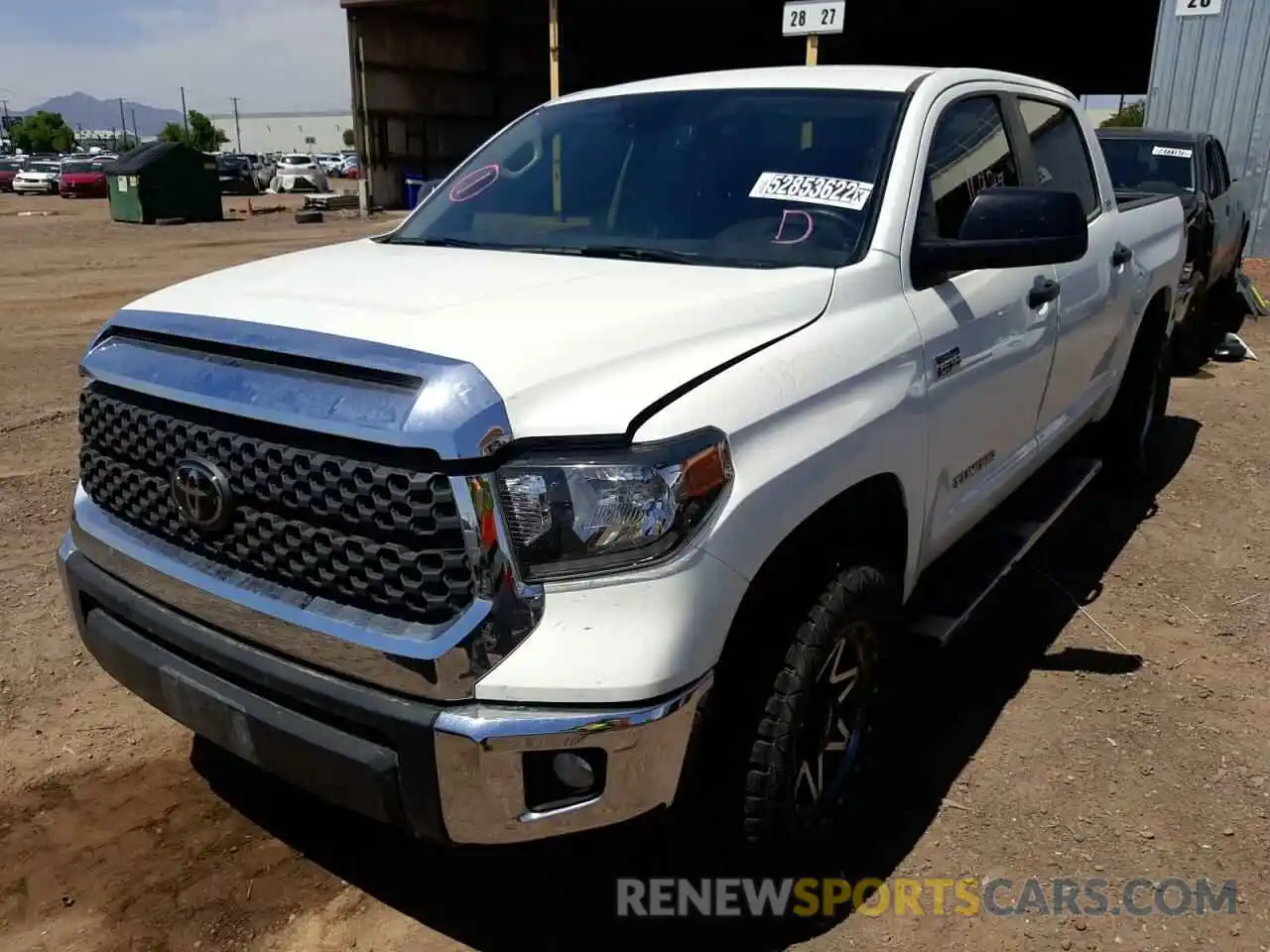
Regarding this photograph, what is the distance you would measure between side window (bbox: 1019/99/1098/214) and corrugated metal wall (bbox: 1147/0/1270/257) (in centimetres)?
926

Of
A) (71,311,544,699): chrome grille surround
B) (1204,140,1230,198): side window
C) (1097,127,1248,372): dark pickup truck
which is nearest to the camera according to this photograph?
(71,311,544,699): chrome grille surround

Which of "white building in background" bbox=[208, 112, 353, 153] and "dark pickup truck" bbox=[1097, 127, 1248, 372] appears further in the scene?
"white building in background" bbox=[208, 112, 353, 153]

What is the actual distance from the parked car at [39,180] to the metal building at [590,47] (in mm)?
20484

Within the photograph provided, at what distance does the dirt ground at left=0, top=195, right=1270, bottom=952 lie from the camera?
101 inches

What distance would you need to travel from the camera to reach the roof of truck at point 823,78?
3260 millimetres

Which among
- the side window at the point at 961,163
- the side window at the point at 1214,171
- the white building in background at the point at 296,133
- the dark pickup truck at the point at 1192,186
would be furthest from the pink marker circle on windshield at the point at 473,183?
the white building in background at the point at 296,133

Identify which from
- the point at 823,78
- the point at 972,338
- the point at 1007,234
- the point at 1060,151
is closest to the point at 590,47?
the point at 1060,151

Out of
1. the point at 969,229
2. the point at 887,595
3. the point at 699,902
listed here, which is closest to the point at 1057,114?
the point at 969,229

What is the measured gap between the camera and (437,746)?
1955 mm

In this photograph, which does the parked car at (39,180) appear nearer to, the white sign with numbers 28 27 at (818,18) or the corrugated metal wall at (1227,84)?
the white sign with numbers 28 27 at (818,18)

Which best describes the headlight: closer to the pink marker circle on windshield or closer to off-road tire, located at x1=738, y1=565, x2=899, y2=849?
off-road tire, located at x1=738, y1=565, x2=899, y2=849

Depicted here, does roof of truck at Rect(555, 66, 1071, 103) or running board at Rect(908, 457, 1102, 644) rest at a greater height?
roof of truck at Rect(555, 66, 1071, 103)

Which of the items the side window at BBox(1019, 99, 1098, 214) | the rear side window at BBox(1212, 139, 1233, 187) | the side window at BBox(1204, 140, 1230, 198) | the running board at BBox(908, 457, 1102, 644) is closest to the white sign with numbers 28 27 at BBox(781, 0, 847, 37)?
the side window at BBox(1204, 140, 1230, 198)

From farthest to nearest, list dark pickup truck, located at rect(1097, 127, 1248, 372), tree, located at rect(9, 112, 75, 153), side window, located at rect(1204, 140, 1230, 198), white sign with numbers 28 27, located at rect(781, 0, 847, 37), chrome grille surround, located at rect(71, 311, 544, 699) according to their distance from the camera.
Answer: tree, located at rect(9, 112, 75, 153) → white sign with numbers 28 27, located at rect(781, 0, 847, 37) → side window, located at rect(1204, 140, 1230, 198) → dark pickup truck, located at rect(1097, 127, 1248, 372) → chrome grille surround, located at rect(71, 311, 544, 699)
